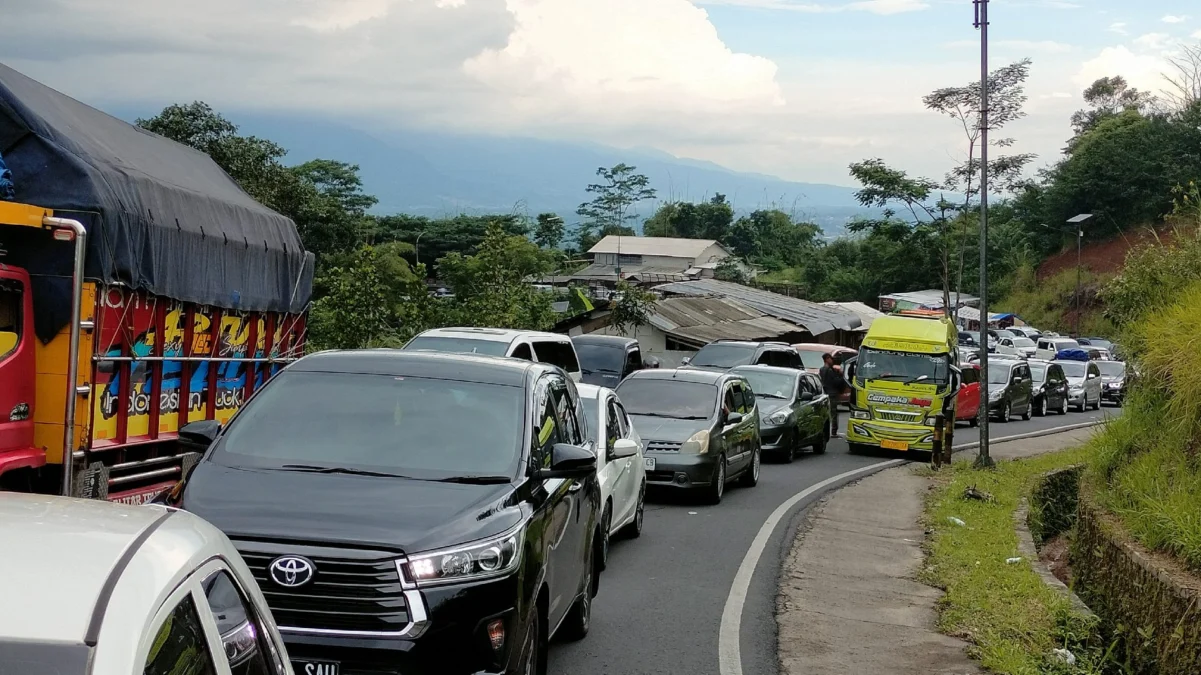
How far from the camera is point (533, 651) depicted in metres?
6.35

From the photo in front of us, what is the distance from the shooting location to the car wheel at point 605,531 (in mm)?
10005

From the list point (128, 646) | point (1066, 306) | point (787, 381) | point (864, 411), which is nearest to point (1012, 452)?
point (864, 411)

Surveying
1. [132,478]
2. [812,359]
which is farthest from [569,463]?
[812,359]

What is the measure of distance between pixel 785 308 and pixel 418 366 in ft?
147

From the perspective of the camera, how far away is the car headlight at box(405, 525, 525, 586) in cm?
558

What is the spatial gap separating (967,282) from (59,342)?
8344 cm

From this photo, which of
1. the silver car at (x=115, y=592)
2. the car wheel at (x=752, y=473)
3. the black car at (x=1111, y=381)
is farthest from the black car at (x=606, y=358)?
the black car at (x=1111, y=381)

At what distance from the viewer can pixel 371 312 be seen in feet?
80.6

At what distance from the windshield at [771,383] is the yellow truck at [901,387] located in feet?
7.78

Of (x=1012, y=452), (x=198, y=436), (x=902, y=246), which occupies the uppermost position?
(x=902, y=246)

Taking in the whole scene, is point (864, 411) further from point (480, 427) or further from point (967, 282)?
point (967, 282)

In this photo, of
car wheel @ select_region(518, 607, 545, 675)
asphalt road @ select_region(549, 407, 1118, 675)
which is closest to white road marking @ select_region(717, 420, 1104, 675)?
asphalt road @ select_region(549, 407, 1118, 675)

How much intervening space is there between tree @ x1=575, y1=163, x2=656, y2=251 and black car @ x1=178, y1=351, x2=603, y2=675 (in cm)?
10718

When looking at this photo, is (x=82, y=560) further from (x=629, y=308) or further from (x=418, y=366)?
(x=629, y=308)
